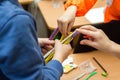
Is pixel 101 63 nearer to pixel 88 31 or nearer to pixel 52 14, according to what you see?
pixel 88 31

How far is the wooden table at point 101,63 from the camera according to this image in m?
0.99

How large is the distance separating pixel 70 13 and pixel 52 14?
548 millimetres

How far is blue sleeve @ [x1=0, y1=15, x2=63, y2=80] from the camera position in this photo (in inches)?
21.6

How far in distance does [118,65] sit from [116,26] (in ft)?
0.57

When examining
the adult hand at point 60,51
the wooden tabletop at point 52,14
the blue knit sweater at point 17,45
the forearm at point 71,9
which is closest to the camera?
the blue knit sweater at point 17,45

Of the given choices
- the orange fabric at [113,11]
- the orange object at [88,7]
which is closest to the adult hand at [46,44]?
the orange object at [88,7]

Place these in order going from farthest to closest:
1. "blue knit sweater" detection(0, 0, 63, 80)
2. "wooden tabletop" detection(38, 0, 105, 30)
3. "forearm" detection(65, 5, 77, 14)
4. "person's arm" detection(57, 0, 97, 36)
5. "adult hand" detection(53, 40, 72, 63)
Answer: "wooden tabletop" detection(38, 0, 105, 30) → "forearm" detection(65, 5, 77, 14) → "person's arm" detection(57, 0, 97, 36) → "adult hand" detection(53, 40, 72, 63) → "blue knit sweater" detection(0, 0, 63, 80)

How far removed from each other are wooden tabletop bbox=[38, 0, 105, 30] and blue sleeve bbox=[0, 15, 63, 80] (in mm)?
796

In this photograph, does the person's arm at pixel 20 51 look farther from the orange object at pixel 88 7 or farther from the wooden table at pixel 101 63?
the orange object at pixel 88 7

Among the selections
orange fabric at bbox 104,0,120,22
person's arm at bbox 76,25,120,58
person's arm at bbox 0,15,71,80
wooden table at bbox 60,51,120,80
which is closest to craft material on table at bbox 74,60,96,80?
wooden table at bbox 60,51,120,80

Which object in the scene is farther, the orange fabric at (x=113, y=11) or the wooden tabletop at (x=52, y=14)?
the wooden tabletop at (x=52, y=14)

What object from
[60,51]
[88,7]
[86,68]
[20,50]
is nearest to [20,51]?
[20,50]

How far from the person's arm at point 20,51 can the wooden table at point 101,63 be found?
0.37 metres

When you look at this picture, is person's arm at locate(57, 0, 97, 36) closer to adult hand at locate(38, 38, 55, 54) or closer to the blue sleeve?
adult hand at locate(38, 38, 55, 54)
